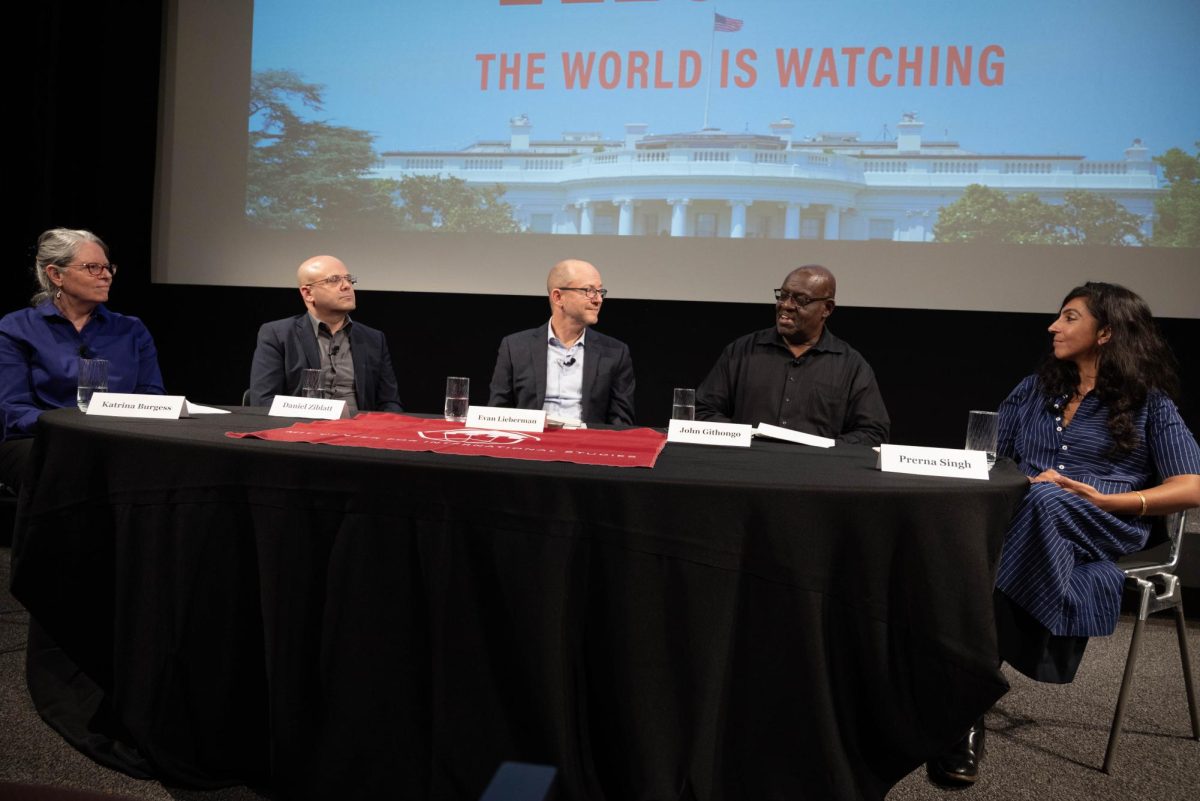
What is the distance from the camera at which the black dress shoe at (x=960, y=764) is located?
221 centimetres

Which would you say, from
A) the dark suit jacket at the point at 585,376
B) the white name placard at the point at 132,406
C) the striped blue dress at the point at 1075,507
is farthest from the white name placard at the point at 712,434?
the dark suit jacket at the point at 585,376

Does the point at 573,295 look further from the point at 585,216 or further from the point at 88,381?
the point at 88,381

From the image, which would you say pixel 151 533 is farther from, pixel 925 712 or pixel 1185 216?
pixel 1185 216

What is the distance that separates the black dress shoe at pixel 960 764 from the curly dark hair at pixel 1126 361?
858mm

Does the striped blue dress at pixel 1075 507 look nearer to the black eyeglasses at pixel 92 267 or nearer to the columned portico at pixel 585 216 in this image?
the columned portico at pixel 585 216

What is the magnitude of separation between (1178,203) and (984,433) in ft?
9.61

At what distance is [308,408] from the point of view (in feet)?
8.42

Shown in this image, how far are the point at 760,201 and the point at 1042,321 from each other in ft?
4.68

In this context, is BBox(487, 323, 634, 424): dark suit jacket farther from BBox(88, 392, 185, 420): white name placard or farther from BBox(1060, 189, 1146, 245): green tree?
BBox(1060, 189, 1146, 245): green tree

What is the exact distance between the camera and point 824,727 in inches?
66.7

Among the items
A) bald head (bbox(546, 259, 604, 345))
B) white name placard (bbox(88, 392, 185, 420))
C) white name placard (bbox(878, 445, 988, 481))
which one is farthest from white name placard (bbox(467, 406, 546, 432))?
bald head (bbox(546, 259, 604, 345))

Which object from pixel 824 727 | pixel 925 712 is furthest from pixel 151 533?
pixel 925 712

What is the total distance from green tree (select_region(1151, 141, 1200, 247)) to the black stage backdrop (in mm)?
247

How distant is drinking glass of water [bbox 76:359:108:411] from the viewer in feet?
7.75
